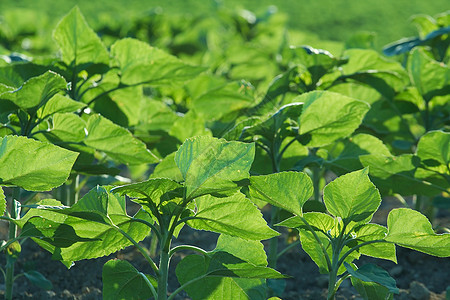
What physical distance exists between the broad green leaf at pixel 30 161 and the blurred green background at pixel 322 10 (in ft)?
35.4

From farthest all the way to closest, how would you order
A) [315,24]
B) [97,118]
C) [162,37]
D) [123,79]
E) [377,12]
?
[377,12], [315,24], [162,37], [123,79], [97,118]

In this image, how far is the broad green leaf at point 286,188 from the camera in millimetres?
1388

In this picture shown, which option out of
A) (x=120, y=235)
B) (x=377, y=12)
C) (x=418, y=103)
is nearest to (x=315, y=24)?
(x=377, y=12)

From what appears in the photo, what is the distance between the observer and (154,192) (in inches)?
53.1

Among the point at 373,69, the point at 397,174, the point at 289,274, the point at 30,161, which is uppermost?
the point at 30,161

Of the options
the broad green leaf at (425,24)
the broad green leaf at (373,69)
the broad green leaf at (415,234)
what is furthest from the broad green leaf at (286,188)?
the broad green leaf at (425,24)

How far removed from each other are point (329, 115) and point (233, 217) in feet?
1.92

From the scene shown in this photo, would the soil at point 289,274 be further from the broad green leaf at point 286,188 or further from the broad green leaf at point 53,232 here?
the broad green leaf at point 286,188

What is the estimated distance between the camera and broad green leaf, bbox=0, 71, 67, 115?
5.28 ft

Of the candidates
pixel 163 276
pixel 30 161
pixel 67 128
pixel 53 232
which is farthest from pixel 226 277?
pixel 67 128

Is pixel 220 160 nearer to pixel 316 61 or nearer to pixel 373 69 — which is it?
pixel 316 61

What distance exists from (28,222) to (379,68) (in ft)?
5.05

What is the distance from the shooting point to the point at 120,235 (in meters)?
1.47

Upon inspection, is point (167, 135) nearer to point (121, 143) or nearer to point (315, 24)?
point (121, 143)
